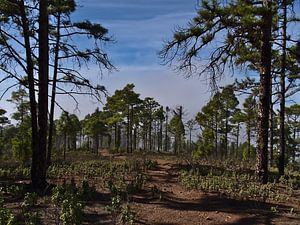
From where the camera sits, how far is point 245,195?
986cm

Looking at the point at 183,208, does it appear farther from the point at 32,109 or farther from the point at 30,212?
the point at 32,109

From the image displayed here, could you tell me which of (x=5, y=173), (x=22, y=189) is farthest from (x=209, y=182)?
(x=5, y=173)

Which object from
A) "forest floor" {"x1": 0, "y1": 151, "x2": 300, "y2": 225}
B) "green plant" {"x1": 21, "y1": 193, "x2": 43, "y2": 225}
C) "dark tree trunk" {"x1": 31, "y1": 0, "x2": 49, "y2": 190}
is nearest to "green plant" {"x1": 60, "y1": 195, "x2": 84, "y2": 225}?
"forest floor" {"x1": 0, "y1": 151, "x2": 300, "y2": 225}

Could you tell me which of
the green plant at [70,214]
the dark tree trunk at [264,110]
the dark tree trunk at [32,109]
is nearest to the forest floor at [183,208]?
the green plant at [70,214]

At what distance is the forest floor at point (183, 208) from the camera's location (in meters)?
7.56

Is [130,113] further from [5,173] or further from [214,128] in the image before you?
[5,173]

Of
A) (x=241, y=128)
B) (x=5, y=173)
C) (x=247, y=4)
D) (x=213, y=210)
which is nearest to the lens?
(x=213, y=210)

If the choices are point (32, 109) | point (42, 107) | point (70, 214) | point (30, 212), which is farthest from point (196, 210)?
point (32, 109)

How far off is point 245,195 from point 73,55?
6725mm

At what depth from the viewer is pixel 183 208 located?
877 cm

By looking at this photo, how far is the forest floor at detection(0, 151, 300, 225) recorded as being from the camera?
7.56 meters

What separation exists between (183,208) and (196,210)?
1.04ft

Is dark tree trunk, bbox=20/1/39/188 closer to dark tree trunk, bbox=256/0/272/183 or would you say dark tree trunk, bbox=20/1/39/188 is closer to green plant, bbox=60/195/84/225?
green plant, bbox=60/195/84/225

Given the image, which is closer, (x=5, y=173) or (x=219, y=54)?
(x=219, y=54)
